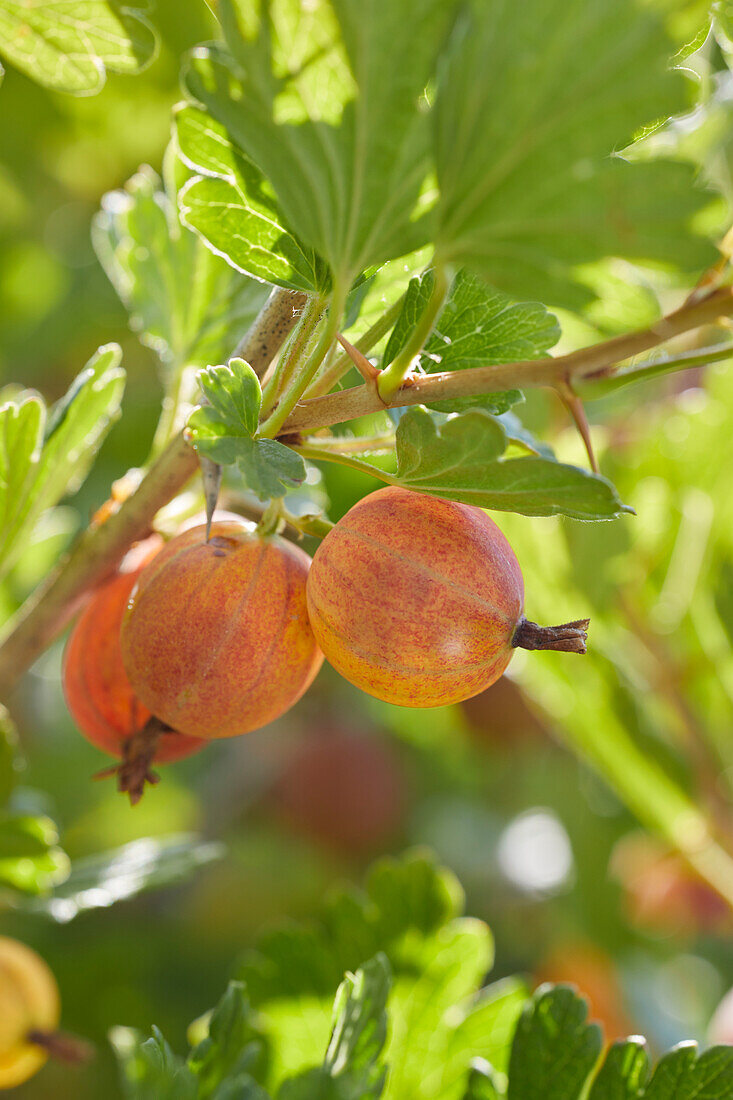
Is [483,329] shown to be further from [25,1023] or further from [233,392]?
[25,1023]

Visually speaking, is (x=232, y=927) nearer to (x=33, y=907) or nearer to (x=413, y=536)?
(x=33, y=907)

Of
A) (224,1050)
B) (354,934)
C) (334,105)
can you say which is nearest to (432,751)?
(354,934)

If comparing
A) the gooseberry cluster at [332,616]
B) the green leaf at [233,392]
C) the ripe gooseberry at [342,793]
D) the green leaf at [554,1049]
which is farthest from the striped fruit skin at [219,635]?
the ripe gooseberry at [342,793]

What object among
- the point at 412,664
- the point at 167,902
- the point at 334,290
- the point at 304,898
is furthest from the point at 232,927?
the point at 334,290

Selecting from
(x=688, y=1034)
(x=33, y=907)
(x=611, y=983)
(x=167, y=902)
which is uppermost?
(x=33, y=907)

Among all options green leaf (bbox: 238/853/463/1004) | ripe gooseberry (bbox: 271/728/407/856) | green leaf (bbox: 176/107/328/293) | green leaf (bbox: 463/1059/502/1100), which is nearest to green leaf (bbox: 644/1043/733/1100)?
green leaf (bbox: 463/1059/502/1100)

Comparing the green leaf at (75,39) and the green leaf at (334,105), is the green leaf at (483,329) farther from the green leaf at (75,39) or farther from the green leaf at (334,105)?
the green leaf at (75,39)
